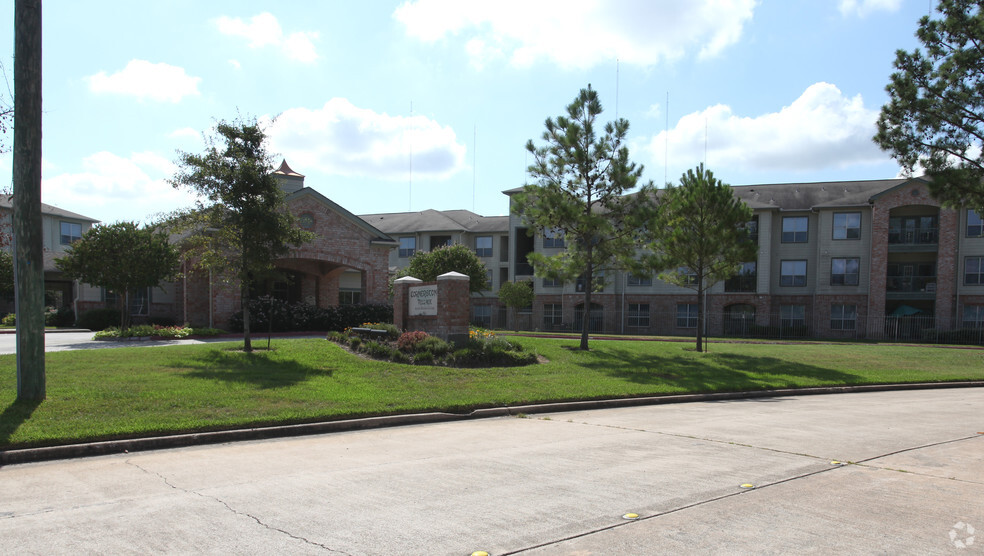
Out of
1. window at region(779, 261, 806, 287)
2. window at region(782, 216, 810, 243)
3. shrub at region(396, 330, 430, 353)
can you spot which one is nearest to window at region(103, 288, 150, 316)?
shrub at region(396, 330, 430, 353)

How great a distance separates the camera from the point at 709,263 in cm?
2483

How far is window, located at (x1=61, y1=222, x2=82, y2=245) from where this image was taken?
49.9 m

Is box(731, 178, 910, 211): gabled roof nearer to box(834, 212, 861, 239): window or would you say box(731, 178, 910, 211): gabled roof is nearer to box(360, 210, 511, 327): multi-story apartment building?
box(834, 212, 861, 239): window

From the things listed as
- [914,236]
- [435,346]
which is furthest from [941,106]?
[914,236]

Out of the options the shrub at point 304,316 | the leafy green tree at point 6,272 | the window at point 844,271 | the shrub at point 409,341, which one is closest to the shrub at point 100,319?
the shrub at point 304,316

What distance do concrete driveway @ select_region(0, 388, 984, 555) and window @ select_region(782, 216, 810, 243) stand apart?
36212 millimetres

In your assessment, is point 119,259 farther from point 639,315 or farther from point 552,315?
point 639,315

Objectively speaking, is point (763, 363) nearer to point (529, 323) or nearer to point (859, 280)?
point (859, 280)

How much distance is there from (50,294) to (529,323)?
30.9 meters

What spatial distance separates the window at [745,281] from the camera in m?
43.9

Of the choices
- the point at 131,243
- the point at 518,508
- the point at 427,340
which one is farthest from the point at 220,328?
the point at 518,508

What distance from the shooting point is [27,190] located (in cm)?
980

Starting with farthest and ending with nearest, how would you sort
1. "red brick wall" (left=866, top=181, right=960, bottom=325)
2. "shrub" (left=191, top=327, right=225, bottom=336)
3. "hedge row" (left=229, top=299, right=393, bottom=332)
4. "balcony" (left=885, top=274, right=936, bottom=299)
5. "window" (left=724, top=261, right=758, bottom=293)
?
"window" (left=724, top=261, right=758, bottom=293)
"balcony" (left=885, top=274, right=936, bottom=299)
"red brick wall" (left=866, top=181, right=960, bottom=325)
"hedge row" (left=229, top=299, right=393, bottom=332)
"shrub" (left=191, top=327, right=225, bottom=336)

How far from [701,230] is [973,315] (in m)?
25.9
